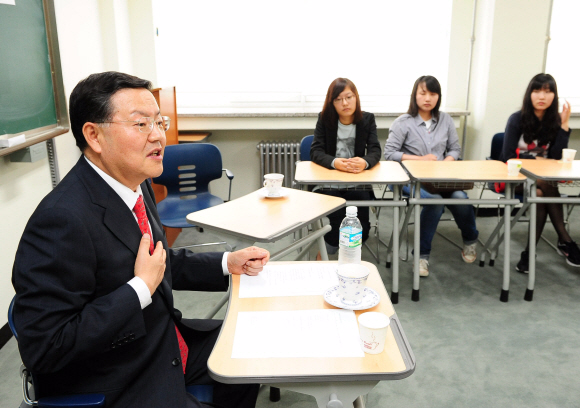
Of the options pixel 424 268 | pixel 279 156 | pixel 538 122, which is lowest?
pixel 424 268

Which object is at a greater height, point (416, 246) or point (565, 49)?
point (565, 49)

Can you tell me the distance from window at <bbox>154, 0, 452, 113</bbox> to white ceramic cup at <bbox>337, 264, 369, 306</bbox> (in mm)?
3553

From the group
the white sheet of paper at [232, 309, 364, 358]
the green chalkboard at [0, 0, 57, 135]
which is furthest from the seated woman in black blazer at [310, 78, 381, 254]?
the white sheet of paper at [232, 309, 364, 358]

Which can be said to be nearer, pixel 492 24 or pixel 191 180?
pixel 191 180

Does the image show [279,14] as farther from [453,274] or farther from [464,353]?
[464,353]

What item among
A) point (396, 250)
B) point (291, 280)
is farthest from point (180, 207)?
point (291, 280)

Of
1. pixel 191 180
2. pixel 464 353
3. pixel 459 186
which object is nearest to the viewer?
pixel 464 353

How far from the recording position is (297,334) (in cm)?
119

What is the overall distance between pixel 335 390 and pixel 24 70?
2271 millimetres

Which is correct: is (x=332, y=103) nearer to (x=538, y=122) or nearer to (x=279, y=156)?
(x=279, y=156)

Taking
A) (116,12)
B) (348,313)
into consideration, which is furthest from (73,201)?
(116,12)

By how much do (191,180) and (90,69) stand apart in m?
1.06

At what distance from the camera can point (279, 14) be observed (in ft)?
14.9

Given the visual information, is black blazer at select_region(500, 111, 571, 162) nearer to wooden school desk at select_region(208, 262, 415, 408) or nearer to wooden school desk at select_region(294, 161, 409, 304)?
wooden school desk at select_region(294, 161, 409, 304)
